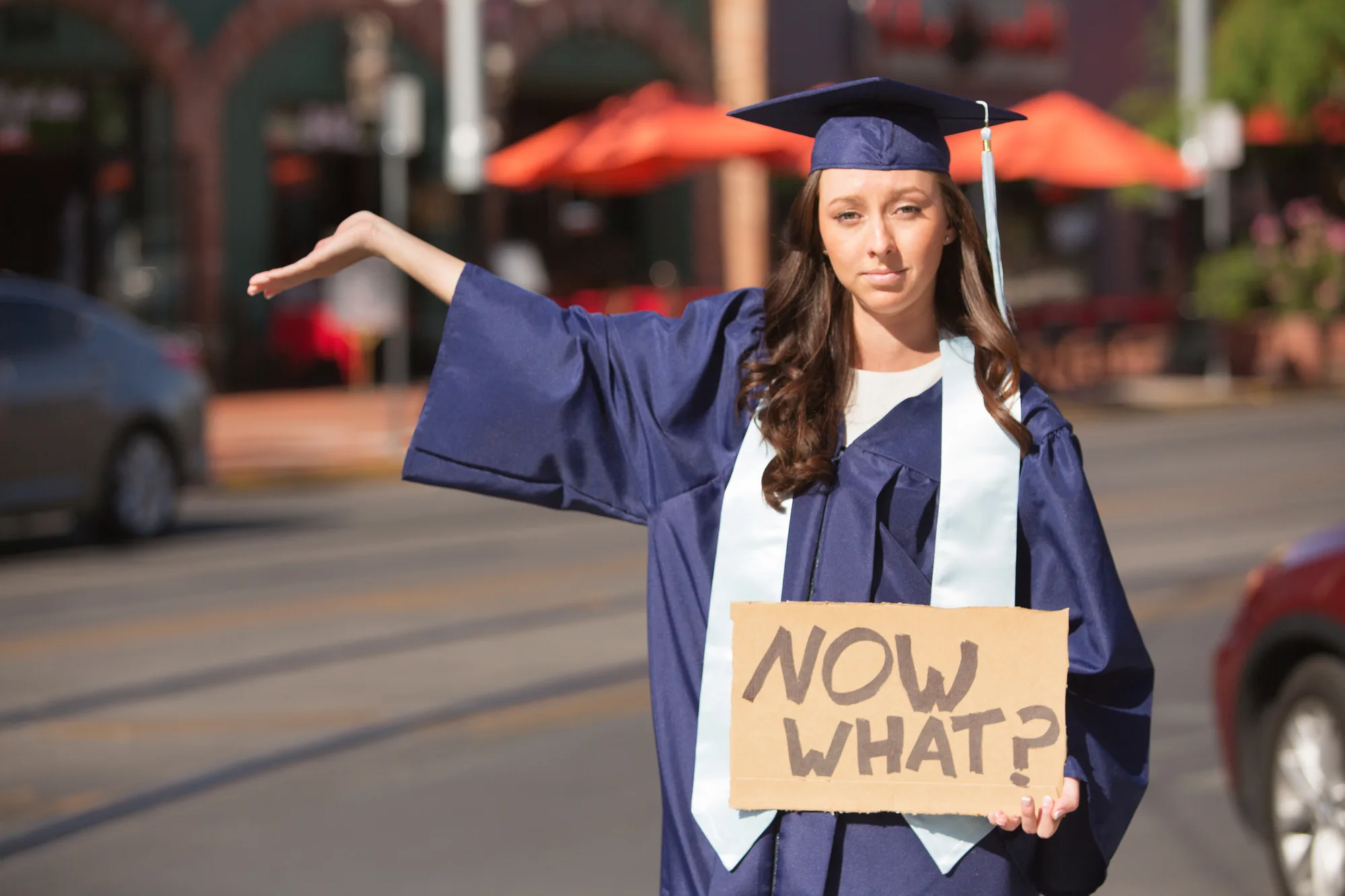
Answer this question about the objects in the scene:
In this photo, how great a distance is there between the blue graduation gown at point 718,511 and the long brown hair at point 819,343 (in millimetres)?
42

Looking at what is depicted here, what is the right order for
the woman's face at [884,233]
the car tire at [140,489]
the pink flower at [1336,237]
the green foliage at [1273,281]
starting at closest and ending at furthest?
the woman's face at [884,233], the car tire at [140,489], the green foliage at [1273,281], the pink flower at [1336,237]

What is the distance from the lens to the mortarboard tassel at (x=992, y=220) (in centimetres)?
291

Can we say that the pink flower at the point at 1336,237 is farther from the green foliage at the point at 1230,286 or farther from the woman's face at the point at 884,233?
the woman's face at the point at 884,233

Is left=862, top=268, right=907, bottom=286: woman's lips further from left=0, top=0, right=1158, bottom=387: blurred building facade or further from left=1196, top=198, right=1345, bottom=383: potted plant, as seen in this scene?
left=1196, top=198, right=1345, bottom=383: potted plant

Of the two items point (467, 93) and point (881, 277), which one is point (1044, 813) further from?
point (467, 93)

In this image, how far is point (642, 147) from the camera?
2047 centimetres

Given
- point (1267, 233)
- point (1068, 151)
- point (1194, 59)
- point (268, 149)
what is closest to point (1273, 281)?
point (1267, 233)

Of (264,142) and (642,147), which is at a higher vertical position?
(264,142)

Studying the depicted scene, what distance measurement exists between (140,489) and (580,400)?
10474 mm

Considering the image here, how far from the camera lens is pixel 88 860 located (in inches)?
226

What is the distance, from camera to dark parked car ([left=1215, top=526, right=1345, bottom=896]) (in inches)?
195

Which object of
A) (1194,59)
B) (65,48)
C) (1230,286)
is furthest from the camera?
(1194,59)

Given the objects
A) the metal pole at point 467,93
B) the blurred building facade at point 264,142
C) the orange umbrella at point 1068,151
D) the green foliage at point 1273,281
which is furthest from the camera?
the green foliage at point 1273,281

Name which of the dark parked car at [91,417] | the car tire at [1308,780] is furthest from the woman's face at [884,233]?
the dark parked car at [91,417]
